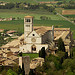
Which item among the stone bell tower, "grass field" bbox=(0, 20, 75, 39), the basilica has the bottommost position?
"grass field" bbox=(0, 20, 75, 39)

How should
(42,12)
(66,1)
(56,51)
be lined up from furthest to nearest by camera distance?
(66,1)
(42,12)
(56,51)

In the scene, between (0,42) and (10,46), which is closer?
(10,46)

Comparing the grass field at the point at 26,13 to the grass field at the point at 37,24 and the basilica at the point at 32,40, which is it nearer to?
the grass field at the point at 37,24

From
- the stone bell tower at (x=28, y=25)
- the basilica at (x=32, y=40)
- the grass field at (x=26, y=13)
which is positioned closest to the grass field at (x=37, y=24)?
the grass field at (x=26, y=13)

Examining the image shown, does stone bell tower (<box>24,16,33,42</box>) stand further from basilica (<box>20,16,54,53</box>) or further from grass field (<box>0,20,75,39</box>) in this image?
grass field (<box>0,20,75,39</box>)

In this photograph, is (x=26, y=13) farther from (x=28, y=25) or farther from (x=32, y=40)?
(x=32, y=40)

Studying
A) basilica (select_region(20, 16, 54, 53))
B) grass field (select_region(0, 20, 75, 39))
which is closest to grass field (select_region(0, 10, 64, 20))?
grass field (select_region(0, 20, 75, 39))

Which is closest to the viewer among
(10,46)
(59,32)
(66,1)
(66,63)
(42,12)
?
(66,63)

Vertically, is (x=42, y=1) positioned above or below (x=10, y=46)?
below

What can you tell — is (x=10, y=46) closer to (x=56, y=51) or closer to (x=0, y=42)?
(x=56, y=51)

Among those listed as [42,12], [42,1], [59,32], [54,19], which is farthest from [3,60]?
[42,1]

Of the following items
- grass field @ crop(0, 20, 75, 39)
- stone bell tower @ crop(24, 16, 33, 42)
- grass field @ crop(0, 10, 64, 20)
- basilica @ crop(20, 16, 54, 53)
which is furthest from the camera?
grass field @ crop(0, 10, 64, 20)
